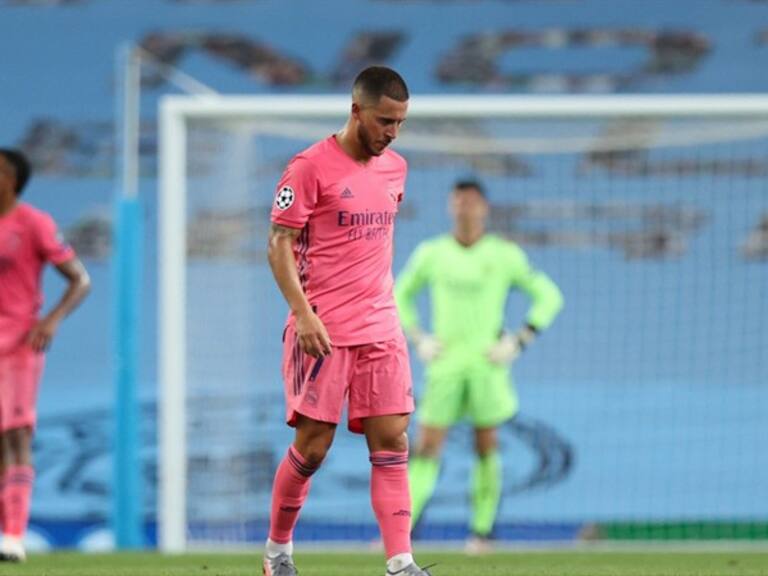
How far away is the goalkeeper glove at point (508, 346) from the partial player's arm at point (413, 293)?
0.31m

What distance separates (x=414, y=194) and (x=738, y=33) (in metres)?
4.21

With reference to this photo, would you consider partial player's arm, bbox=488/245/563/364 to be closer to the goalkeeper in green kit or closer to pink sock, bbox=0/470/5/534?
the goalkeeper in green kit

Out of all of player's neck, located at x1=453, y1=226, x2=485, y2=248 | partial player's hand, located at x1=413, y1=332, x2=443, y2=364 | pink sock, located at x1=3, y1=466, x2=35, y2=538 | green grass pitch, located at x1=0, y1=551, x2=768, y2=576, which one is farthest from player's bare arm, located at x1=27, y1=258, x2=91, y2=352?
player's neck, located at x1=453, y1=226, x2=485, y2=248

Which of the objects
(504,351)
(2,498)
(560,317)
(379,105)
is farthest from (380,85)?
(560,317)

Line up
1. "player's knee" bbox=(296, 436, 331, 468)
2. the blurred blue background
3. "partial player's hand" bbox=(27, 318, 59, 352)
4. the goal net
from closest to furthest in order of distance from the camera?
"player's knee" bbox=(296, 436, 331, 468), "partial player's hand" bbox=(27, 318, 59, 352), the goal net, the blurred blue background

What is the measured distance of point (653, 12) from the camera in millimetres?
14773

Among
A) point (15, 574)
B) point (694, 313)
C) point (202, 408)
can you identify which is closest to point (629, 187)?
point (694, 313)

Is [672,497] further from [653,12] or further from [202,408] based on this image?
[653,12]

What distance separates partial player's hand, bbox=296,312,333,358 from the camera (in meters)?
5.06

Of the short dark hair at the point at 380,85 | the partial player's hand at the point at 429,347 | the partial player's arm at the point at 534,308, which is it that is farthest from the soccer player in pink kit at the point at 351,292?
the partial player's arm at the point at 534,308

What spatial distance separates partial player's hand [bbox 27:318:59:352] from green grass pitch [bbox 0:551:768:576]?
0.97 meters

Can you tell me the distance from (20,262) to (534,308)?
3062 mm

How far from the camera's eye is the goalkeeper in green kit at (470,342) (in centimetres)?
909

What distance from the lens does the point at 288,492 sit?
541 cm
